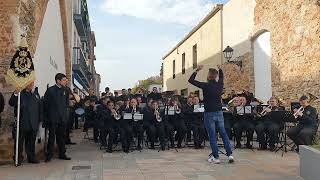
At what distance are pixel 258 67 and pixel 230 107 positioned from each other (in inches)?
241

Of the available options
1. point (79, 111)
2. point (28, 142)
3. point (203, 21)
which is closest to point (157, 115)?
point (28, 142)

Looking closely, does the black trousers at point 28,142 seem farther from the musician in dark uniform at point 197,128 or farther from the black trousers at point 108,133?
the musician in dark uniform at point 197,128

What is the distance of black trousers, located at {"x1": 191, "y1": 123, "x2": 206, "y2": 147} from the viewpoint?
1177 cm

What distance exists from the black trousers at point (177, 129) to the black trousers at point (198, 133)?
0.83 feet

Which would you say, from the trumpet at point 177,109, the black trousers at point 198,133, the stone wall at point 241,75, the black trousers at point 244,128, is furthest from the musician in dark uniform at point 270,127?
the stone wall at point 241,75

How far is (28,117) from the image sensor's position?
909 centimetres

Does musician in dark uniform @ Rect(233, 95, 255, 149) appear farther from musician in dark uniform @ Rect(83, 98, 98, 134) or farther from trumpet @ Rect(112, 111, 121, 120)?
musician in dark uniform @ Rect(83, 98, 98, 134)

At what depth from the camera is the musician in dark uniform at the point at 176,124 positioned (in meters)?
11.8

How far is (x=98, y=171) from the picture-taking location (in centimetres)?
815

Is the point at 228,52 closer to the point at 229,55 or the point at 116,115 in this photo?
the point at 229,55

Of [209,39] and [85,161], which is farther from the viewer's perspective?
[209,39]

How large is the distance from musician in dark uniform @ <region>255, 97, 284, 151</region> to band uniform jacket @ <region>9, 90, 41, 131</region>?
5.70 metres

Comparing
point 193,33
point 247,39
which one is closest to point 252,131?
point 247,39

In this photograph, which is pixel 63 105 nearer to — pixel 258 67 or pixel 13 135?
pixel 13 135
